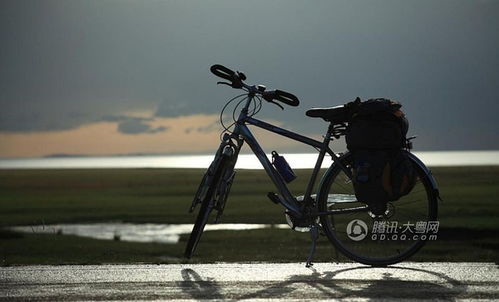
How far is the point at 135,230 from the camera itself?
45.5 m

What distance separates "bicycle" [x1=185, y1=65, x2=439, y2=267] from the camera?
7.79 m

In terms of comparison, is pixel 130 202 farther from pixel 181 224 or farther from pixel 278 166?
pixel 278 166

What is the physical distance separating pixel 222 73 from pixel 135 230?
38.3m

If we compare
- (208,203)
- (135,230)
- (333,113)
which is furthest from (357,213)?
(135,230)

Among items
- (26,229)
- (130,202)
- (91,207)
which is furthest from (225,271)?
(130,202)

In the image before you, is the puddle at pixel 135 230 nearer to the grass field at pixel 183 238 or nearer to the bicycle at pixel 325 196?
the grass field at pixel 183 238

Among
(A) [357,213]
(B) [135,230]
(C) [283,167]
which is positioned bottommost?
(B) [135,230]

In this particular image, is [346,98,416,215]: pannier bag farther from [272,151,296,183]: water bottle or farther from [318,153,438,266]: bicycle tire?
[272,151,296,183]: water bottle

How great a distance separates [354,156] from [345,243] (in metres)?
0.94

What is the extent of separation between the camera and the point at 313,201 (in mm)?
7977

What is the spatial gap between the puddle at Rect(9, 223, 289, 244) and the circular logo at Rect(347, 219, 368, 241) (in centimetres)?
2945

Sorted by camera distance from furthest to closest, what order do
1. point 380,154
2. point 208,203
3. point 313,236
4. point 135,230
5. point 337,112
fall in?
point 135,230, point 208,203, point 313,236, point 337,112, point 380,154

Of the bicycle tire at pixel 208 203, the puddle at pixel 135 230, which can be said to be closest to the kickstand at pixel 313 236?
the bicycle tire at pixel 208 203

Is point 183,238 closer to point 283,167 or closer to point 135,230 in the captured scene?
point 135,230
